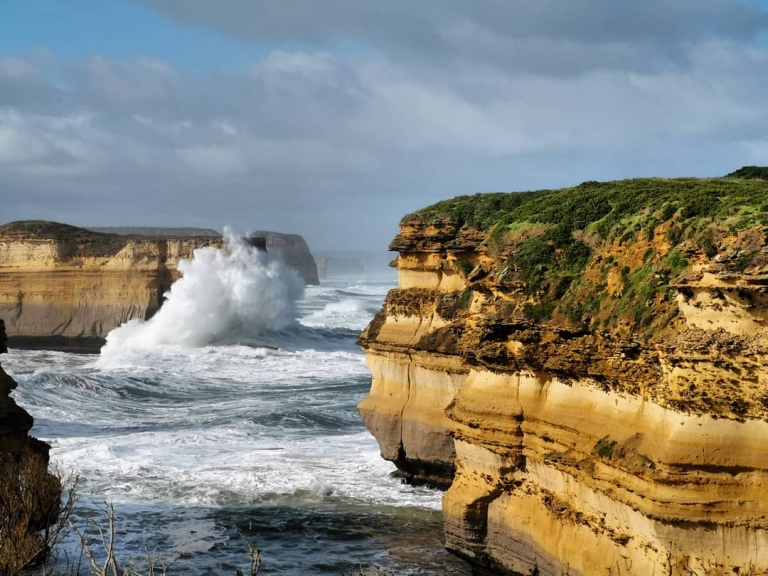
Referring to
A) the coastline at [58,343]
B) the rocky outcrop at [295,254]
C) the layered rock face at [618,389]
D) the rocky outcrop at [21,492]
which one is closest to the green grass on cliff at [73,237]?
the coastline at [58,343]

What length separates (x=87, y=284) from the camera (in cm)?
6031

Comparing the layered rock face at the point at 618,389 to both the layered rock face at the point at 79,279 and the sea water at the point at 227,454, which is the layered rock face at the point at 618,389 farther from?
the layered rock face at the point at 79,279

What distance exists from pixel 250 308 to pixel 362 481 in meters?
38.5

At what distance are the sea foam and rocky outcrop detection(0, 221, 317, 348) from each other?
4.03ft

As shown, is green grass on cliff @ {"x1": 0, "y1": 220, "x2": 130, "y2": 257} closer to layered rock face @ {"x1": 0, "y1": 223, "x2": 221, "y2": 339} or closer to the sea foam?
layered rock face @ {"x1": 0, "y1": 223, "x2": 221, "y2": 339}

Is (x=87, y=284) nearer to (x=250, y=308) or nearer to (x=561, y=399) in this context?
(x=250, y=308)

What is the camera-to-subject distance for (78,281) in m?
60.4

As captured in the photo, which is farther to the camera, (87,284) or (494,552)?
(87,284)

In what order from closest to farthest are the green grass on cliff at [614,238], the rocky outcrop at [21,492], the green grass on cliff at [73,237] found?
the green grass on cliff at [614,238] < the rocky outcrop at [21,492] < the green grass on cliff at [73,237]

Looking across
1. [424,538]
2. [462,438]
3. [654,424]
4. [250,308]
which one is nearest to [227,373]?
[250,308]

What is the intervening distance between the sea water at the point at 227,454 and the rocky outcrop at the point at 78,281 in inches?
150

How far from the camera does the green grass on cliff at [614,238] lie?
490 inches

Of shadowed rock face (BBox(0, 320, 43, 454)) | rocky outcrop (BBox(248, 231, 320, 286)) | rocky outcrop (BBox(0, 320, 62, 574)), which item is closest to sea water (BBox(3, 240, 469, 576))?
rocky outcrop (BBox(0, 320, 62, 574))

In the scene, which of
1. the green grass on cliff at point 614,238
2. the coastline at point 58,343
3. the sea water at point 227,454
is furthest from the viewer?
the coastline at point 58,343
